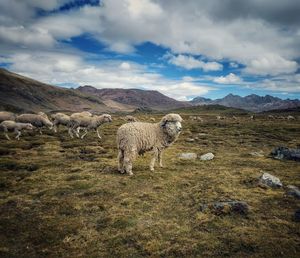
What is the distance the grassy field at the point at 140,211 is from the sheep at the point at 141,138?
4.14ft

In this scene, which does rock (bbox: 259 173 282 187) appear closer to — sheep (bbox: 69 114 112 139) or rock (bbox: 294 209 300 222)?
rock (bbox: 294 209 300 222)

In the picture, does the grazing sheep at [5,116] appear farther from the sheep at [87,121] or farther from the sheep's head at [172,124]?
the sheep's head at [172,124]

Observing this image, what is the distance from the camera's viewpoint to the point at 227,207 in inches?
475

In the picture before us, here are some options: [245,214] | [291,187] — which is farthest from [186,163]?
[245,214]

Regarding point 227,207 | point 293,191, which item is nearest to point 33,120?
point 227,207

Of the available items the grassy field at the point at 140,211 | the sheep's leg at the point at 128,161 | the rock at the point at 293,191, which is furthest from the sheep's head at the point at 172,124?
the rock at the point at 293,191

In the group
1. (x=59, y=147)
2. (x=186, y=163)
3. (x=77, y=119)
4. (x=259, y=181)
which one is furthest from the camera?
(x=77, y=119)

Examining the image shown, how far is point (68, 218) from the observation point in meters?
11.5

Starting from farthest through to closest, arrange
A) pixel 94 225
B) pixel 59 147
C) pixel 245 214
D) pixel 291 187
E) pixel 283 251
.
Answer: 1. pixel 59 147
2. pixel 291 187
3. pixel 245 214
4. pixel 94 225
5. pixel 283 251

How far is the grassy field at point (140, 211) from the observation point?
9.32 metres

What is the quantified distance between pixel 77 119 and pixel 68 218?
2426cm

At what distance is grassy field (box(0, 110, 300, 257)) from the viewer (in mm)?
9320

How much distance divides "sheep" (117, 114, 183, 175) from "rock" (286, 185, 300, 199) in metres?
7.71

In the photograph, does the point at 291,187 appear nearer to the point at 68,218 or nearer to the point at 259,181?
the point at 259,181
